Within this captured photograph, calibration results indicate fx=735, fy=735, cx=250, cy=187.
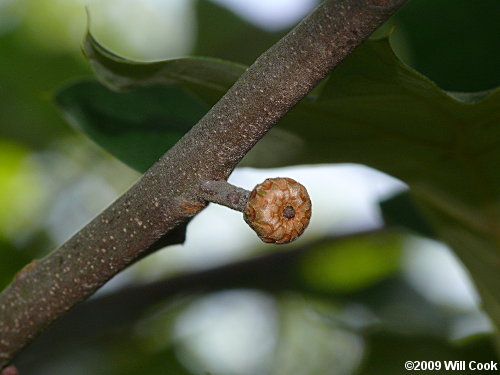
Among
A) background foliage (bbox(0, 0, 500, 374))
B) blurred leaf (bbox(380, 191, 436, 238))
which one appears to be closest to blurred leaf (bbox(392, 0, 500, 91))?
background foliage (bbox(0, 0, 500, 374))

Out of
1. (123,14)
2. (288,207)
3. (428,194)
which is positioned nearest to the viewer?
(288,207)

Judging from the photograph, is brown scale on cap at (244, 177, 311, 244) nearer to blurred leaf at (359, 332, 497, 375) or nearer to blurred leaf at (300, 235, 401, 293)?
blurred leaf at (359, 332, 497, 375)

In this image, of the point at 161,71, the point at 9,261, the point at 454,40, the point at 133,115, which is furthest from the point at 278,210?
the point at 9,261

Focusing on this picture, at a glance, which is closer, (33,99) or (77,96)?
(77,96)

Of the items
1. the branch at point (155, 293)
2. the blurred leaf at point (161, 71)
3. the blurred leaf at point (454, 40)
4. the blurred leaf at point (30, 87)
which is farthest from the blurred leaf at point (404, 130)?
the blurred leaf at point (30, 87)

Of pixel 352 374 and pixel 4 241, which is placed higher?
pixel 4 241

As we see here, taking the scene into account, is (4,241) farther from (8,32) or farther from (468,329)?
(468,329)

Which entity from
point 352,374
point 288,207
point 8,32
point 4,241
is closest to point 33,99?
point 8,32
